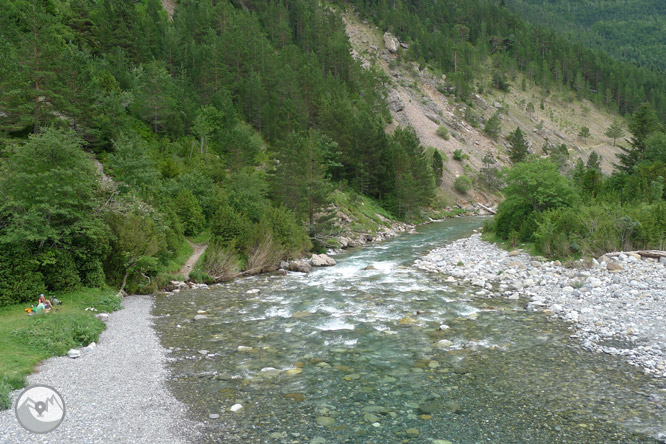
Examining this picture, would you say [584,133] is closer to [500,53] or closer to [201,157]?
[500,53]

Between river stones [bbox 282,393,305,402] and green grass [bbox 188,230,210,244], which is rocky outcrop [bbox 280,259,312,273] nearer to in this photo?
green grass [bbox 188,230,210,244]

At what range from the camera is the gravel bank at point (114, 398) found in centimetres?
772

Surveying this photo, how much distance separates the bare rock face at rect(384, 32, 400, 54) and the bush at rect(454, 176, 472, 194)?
55.2 m

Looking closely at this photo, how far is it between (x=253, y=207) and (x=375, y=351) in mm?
20585

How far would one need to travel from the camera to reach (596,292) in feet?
55.7

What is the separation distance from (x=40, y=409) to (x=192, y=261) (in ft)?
57.5

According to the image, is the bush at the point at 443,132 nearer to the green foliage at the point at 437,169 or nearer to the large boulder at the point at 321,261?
the green foliage at the point at 437,169

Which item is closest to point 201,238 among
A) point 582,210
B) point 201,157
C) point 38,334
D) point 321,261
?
point 321,261

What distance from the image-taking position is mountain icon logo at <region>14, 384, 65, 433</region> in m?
8.01

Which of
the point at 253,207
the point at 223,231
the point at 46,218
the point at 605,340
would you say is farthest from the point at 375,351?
the point at 253,207

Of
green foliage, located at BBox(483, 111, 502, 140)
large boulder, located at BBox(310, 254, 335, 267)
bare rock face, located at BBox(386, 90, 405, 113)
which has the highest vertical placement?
bare rock face, located at BBox(386, 90, 405, 113)

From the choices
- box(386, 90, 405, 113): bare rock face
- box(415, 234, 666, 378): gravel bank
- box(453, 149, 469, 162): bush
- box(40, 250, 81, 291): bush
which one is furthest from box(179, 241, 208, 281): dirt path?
box(386, 90, 405, 113): bare rock face

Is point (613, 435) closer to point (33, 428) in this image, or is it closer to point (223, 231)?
point (33, 428)

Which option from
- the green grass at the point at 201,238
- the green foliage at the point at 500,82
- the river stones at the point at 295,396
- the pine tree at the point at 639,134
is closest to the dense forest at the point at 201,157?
the pine tree at the point at 639,134
